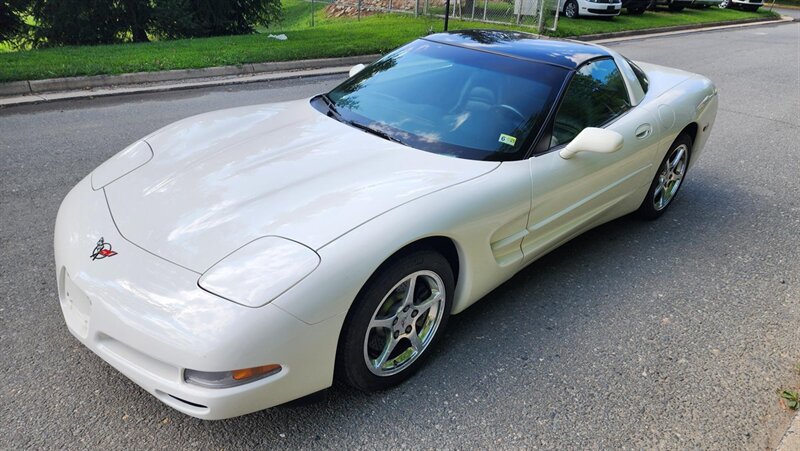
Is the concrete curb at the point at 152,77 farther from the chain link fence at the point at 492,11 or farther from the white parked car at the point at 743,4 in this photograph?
the white parked car at the point at 743,4

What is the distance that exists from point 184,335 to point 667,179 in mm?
3687

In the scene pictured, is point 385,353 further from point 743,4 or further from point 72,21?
point 743,4

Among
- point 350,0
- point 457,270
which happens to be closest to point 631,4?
point 350,0

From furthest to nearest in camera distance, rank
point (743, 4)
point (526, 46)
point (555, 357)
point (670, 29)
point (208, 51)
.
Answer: point (743, 4), point (670, 29), point (208, 51), point (526, 46), point (555, 357)

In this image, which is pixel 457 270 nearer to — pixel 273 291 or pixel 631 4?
pixel 273 291

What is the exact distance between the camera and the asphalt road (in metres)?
2.30

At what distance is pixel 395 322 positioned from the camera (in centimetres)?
245

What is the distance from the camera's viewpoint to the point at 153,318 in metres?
1.97

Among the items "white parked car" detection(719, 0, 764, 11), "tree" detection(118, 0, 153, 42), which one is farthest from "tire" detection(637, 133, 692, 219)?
"white parked car" detection(719, 0, 764, 11)

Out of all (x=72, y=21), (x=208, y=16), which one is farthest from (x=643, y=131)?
(x=208, y=16)

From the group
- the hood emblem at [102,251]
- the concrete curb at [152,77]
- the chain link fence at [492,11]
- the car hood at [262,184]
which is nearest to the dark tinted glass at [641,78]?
the car hood at [262,184]

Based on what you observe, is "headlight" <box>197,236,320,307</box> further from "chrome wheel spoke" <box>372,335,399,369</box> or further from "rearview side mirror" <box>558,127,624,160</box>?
"rearview side mirror" <box>558,127,624,160</box>

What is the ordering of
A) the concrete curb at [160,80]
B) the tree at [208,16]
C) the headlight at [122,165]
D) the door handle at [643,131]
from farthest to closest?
the tree at [208,16] → the concrete curb at [160,80] → the door handle at [643,131] → the headlight at [122,165]

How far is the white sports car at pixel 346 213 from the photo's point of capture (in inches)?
78.5
